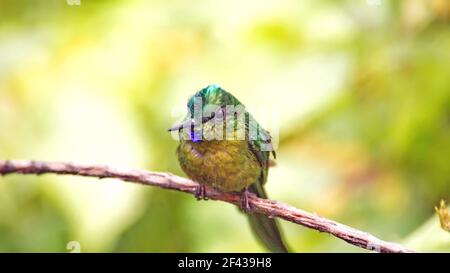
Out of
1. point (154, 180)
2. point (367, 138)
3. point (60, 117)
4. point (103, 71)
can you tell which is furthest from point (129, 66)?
point (154, 180)

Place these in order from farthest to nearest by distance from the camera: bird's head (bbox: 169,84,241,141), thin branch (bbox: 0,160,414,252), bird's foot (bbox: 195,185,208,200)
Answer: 1. bird's foot (bbox: 195,185,208,200)
2. bird's head (bbox: 169,84,241,141)
3. thin branch (bbox: 0,160,414,252)

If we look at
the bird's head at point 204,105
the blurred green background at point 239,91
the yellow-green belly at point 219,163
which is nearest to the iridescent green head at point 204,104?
the bird's head at point 204,105

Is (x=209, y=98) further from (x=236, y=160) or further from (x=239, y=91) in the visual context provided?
(x=239, y=91)

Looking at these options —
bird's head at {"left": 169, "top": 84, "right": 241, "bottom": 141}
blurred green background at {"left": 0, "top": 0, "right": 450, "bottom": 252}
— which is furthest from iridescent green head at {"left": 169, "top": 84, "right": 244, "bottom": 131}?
blurred green background at {"left": 0, "top": 0, "right": 450, "bottom": 252}

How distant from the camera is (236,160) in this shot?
3.34 ft

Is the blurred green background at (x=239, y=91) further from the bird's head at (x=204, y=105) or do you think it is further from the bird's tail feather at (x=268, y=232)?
the bird's head at (x=204, y=105)

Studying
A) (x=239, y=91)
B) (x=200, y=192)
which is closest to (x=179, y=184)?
(x=200, y=192)

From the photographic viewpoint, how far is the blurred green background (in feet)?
4.96

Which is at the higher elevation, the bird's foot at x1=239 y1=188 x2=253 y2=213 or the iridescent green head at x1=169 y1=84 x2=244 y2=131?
the iridescent green head at x1=169 y1=84 x2=244 y2=131

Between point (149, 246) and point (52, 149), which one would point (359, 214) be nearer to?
point (149, 246)

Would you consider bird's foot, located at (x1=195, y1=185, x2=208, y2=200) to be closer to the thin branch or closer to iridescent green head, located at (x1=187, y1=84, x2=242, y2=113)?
the thin branch

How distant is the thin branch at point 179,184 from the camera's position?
71 cm

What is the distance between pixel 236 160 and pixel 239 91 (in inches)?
16.6
